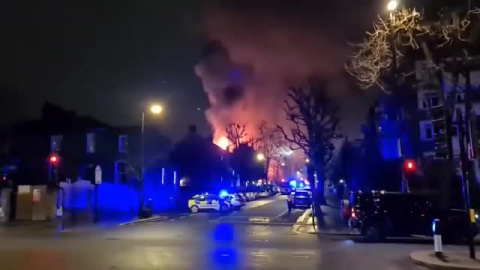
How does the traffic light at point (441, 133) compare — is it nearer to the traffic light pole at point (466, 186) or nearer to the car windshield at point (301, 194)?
the traffic light pole at point (466, 186)

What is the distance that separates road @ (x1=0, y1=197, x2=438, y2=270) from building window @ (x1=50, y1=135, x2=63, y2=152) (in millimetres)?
37468

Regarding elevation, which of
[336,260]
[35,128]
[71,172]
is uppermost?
[35,128]

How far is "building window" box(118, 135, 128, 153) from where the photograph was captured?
5788 centimetres

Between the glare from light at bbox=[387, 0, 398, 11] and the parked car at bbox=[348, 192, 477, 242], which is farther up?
the glare from light at bbox=[387, 0, 398, 11]

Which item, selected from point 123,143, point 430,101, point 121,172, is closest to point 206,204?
point 121,172

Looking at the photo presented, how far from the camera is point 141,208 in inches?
1490

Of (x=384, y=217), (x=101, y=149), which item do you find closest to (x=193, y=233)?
(x=384, y=217)

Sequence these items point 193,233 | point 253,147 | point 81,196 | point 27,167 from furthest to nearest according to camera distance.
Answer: point 253,147 → point 27,167 → point 81,196 → point 193,233

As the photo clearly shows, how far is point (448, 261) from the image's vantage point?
14.5 m

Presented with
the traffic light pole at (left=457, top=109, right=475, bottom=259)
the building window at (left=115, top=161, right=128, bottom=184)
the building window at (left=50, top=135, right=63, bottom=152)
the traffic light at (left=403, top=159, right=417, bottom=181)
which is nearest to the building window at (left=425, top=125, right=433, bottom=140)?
the building window at (left=115, top=161, right=128, bottom=184)

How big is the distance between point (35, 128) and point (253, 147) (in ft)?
139

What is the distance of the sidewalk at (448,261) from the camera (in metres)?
13.8

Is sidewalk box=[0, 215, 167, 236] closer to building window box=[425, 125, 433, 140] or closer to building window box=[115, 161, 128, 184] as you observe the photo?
building window box=[115, 161, 128, 184]

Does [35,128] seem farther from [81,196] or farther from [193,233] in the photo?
[193,233]
